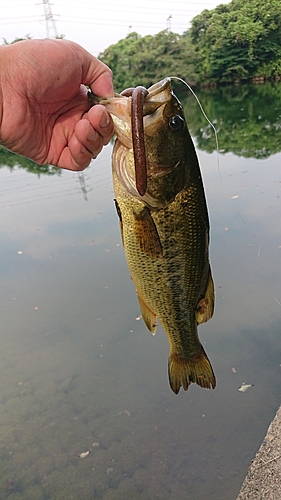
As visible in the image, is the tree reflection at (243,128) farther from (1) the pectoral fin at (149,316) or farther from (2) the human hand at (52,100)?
(1) the pectoral fin at (149,316)

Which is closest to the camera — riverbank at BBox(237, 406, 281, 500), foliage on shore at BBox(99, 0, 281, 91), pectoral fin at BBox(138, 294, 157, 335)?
pectoral fin at BBox(138, 294, 157, 335)

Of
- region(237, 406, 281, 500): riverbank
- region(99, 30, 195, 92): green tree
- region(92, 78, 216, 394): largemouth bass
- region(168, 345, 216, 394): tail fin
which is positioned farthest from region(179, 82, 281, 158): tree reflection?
region(99, 30, 195, 92): green tree

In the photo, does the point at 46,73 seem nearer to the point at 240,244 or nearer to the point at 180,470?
the point at 180,470

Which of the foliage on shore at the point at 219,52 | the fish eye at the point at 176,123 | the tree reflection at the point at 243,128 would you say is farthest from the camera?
the foliage on shore at the point at 219,52

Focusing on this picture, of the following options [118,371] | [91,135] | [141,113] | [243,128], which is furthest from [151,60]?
[141,113]

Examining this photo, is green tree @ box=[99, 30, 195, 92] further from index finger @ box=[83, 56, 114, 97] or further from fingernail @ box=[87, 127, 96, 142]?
fingernail @ box=[87, 127, 96, 142]

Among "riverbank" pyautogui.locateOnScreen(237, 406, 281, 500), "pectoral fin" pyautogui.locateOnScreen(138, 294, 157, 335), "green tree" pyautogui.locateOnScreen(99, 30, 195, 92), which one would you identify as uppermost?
"pectoral fin" pyautogui.locateOnScreen(138, 294, 157, 335)

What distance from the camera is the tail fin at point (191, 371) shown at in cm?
211

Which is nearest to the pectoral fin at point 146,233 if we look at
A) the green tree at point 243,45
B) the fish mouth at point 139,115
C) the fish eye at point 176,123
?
the fish mouth at point 139,115

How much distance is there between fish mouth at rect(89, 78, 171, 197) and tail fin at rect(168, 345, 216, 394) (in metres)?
0.92

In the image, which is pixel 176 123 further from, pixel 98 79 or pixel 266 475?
pixel 266 475

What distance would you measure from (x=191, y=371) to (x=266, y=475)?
1.45m

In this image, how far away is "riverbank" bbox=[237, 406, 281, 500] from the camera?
9.41 feet

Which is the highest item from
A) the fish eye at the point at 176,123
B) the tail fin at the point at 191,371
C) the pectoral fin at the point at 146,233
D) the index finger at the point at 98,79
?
the index finger at the point at 98,79
